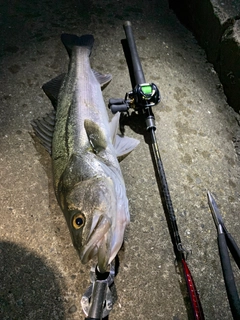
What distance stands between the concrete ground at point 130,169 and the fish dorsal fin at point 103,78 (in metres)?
0.10

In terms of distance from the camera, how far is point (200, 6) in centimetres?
322

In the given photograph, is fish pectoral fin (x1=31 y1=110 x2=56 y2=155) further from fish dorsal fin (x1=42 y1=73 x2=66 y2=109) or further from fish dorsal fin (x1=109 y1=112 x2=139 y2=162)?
fish dorsal fin (x1=109 y1=112 x2=139 y2=162)

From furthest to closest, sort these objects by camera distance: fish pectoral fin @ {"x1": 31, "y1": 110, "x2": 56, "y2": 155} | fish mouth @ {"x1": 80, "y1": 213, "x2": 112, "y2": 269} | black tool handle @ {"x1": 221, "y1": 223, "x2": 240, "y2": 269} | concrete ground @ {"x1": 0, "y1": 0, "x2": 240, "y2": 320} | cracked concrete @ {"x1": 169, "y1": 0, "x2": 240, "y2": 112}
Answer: cracked concrete @ {"x1": 169, "y1": 0, "x2": 240, "y2": 112} < fish pectoral fin @ {"x1": 31, "y1": 110, "x2": 56, "y2": 155} < black tool handle @ {"x1": 221, "y1": 223, "x2": 240, "y2": 269} < concrete ground @ {"x1": 0, "y1": 0, "x2": 240, "y2": 320} < fish mouth @ {"x1": 80, "y1": 213, "x2": 112, "y2": 269}

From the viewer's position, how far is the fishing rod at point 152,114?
6.49ft

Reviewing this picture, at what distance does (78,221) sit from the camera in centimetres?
172

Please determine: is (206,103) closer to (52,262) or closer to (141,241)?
(141,241)

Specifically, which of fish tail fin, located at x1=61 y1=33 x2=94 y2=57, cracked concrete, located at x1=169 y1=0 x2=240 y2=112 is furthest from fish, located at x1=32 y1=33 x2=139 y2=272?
cracked concrete, located at x1=169 y1=0 x2=240 y2=112

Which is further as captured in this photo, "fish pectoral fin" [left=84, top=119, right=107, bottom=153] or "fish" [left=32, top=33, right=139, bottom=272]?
"fish pectoral fin" [left=84, top=119, right=107, bottom=153]

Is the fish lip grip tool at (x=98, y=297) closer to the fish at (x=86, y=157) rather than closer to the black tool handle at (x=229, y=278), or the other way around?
the fish at (x=86, y=157)

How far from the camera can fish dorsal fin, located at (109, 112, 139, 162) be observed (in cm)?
235

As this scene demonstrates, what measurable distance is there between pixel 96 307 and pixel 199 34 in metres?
2.86

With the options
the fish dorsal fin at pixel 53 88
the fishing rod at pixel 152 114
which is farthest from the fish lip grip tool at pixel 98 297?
the fish dorsal fin at pixel 53 88

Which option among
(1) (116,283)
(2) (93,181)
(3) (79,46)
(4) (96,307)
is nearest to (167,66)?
(3) (79,46)

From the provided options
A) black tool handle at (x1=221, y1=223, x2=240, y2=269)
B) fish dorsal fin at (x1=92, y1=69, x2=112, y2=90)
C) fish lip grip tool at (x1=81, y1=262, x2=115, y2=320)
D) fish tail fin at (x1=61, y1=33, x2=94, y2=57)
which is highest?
fish tail fin at (x1=61, y1=33, x2=94, y2=57)
